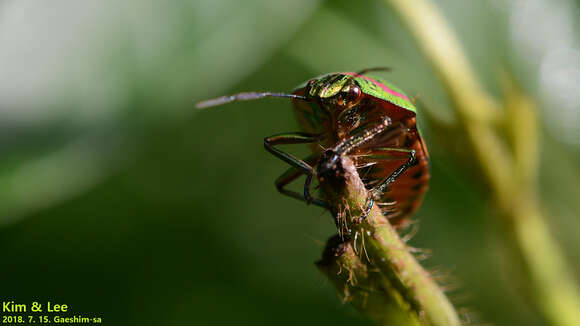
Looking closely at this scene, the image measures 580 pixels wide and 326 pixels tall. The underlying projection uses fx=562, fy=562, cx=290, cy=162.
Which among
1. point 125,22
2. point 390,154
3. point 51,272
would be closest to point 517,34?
point 390,154

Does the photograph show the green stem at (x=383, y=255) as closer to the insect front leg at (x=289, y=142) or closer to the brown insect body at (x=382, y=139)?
the brown insect body at (x=382, y=139)

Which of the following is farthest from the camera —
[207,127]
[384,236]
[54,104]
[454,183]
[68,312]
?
[207,127]

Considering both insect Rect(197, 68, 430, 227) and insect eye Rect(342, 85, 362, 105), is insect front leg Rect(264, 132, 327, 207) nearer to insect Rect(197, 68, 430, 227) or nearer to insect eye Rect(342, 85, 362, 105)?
insect Rect(197, 68, 430, 227)

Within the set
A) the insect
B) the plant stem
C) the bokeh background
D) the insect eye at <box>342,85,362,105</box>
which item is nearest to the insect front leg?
the insect

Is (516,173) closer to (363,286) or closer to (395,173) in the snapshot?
(395,173)

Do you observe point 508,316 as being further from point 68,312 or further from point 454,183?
point 68,312

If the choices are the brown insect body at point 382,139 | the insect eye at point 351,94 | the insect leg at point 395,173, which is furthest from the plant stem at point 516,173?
the insect eye at point 351,94

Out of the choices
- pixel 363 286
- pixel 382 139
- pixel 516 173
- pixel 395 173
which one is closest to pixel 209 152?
pixel 516 173
